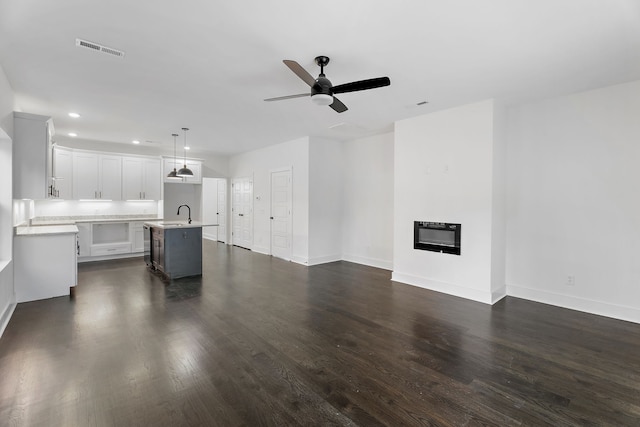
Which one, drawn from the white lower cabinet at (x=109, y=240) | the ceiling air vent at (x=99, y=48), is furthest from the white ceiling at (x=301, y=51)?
the white lower cabinet at (x=109, y=240)

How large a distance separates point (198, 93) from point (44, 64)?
1514 millimetres

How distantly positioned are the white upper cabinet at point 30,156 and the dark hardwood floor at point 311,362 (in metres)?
1.55

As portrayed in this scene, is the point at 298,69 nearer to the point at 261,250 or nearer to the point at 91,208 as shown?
the point at 261,250

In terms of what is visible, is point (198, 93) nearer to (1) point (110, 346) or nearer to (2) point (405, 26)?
(2) point (405, 26)

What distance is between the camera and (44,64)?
312 cm

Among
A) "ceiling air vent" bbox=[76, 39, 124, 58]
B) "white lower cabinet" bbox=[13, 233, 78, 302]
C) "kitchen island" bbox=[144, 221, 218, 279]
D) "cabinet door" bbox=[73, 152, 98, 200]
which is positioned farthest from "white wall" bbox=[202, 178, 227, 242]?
"ceiling air vent" bbox=[76, 39, 124, 58]

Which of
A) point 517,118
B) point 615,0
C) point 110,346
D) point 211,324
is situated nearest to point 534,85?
point 517,118

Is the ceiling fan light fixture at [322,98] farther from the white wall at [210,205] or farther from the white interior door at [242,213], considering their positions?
the white wall at [210,205]

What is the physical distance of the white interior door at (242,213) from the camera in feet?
28.2

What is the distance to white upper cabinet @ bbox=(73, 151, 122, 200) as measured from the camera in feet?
22.1

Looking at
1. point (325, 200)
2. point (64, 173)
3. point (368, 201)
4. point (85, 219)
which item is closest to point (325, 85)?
point (368, 201)

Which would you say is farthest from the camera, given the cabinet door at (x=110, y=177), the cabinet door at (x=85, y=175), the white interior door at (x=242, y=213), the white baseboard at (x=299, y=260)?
the white interior door at (x=242, y=213)

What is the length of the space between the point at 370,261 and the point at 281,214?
8.00ft

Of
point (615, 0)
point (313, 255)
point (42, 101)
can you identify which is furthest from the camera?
point (313, 255)
